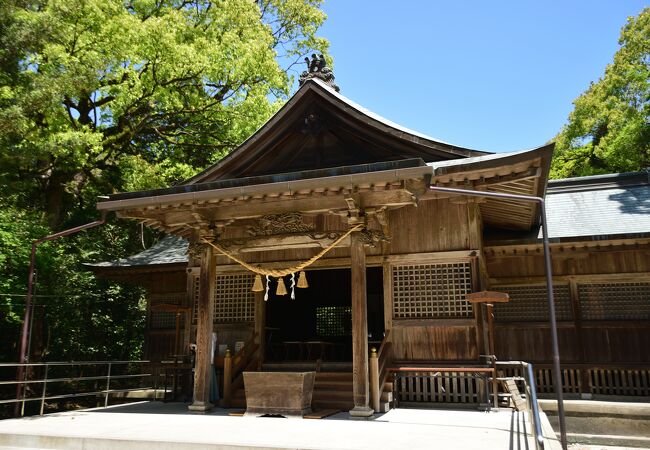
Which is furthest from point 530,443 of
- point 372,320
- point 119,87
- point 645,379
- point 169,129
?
point 169,129

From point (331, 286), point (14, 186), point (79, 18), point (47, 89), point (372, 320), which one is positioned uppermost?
point (79, 18)

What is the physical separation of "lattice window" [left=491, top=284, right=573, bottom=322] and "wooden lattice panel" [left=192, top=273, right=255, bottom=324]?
589cm

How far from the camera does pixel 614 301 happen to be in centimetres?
1155

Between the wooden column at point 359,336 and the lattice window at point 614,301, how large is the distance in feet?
19.5

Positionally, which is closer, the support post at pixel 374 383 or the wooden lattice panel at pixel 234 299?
the support post at pixel 374 383

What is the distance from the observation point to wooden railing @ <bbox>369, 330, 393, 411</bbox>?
28.8 feet

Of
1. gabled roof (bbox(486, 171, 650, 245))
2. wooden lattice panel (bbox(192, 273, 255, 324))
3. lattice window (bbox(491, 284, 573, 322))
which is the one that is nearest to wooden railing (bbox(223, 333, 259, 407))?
wooden lattice panel (bbox(192, 273, 255, 324))

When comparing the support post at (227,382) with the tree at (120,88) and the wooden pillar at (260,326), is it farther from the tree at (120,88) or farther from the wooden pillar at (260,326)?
the tree at (120,88)

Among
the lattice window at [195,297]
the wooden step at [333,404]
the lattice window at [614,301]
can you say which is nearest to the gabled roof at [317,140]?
the lattice window at [195,297]

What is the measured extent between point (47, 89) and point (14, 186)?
418 cm

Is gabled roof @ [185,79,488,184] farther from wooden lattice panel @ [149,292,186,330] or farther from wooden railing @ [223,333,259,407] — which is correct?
wooden lattice panel @ [149,292,186,330]

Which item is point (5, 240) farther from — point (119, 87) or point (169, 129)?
point (169, 129)

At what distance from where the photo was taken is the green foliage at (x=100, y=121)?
14.1 meters

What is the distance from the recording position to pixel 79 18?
1563 cm
